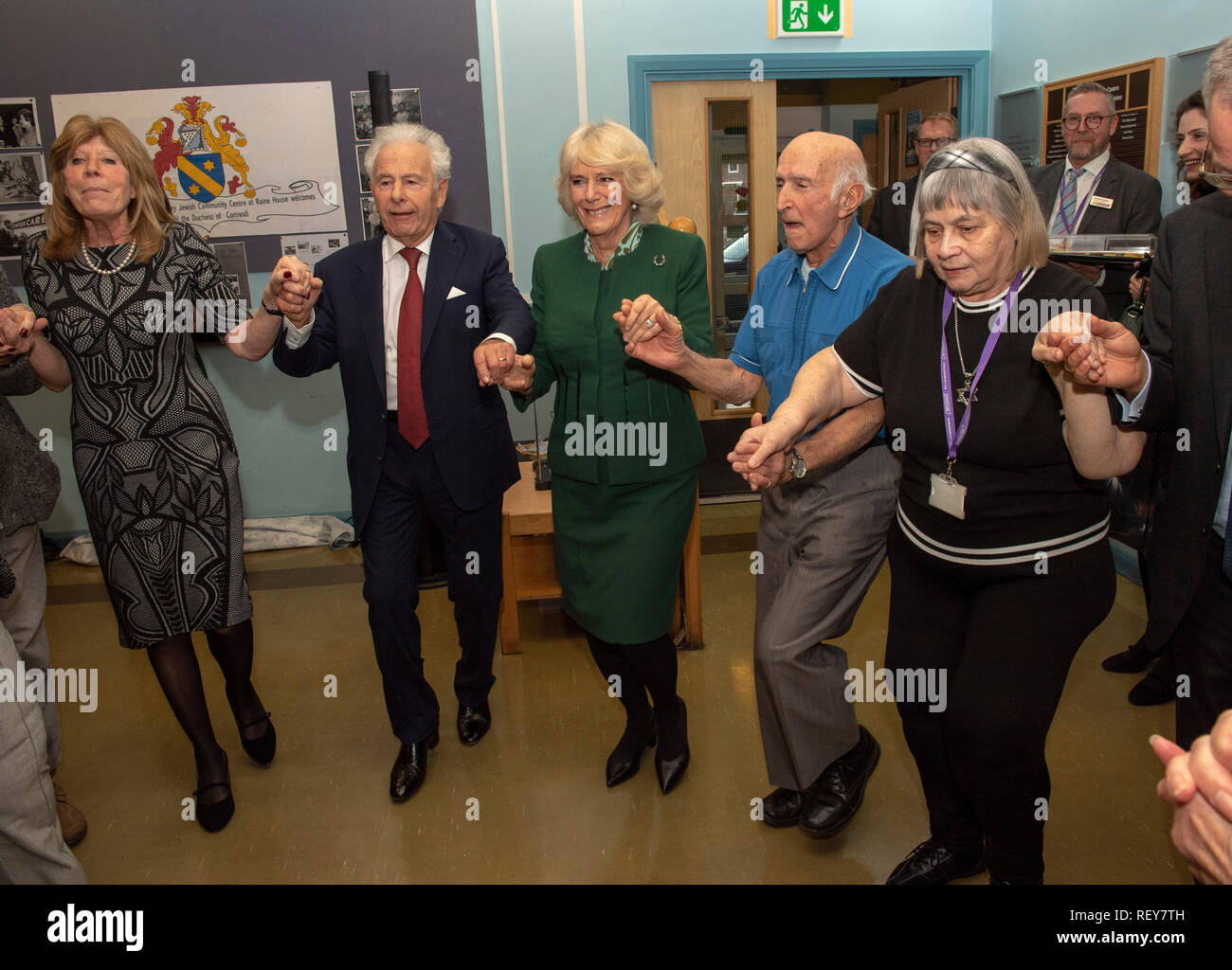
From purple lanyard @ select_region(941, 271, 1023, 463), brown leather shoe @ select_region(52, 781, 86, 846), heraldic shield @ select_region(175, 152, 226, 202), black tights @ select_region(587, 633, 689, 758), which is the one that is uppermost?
heraldic shield @ select_region(175, 152, 226, 202)

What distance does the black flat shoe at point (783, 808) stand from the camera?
258 cm

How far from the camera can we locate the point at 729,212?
5.66 meters

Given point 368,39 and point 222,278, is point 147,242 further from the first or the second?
point 368,39

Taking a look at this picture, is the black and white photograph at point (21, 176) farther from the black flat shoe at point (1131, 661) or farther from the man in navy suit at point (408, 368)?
the black flat shoe at point (1131, 661)

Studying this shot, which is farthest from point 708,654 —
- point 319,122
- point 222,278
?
point 319,122

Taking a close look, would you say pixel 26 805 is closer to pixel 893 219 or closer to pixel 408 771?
pixel 408 771

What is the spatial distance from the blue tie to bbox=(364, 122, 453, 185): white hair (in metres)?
2.68

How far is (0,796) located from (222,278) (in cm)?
141

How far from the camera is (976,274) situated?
181 cm

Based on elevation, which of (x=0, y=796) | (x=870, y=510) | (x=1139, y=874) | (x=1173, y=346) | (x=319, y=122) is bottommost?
(x=1139, y=874)

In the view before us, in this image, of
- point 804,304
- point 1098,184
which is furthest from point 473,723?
point 1098,184

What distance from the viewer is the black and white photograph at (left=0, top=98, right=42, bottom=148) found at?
16.1 ft

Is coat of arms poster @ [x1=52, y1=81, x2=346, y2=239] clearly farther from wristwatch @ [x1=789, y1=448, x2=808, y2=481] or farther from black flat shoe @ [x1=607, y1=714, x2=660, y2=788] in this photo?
wristwatch @ [x1=789, y1=448, x2=808, y2=481]

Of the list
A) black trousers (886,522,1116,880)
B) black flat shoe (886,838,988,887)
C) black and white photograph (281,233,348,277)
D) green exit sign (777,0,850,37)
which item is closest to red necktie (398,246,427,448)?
black trousers (886,522,1116,880)
